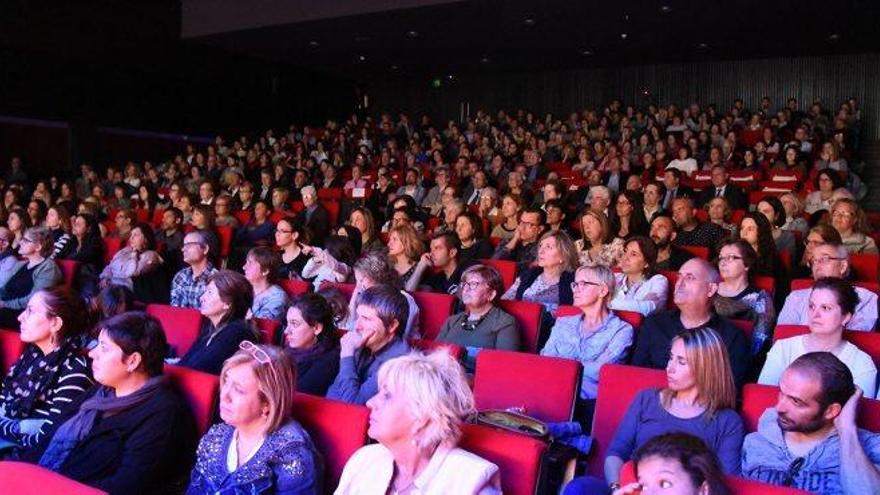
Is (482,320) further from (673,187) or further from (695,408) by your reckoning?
(673,187)

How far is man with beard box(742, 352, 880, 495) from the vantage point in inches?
73.6

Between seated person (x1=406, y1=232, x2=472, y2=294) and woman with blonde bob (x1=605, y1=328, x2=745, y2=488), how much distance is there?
7.58 feet

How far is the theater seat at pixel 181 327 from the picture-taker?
3.37m

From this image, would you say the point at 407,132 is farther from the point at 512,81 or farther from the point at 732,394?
the point at 732,394

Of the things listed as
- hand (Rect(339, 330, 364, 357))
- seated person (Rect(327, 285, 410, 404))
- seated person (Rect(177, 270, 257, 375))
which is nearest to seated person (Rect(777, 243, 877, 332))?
seated person (Rect(327, 285, 410, 404))

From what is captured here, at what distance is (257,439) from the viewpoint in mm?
2023

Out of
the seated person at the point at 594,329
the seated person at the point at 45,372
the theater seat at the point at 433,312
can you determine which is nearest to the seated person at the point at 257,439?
the seated person at the point at 45,372

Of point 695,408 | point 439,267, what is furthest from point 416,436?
point 439,267

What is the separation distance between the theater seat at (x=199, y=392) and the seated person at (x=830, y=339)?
5.57 ft

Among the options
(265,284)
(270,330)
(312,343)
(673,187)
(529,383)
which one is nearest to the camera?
(529,383)

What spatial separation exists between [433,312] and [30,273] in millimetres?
2637

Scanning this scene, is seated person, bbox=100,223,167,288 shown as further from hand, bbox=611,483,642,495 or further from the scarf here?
hand, bbox=611,483,642,495

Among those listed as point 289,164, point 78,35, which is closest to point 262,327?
Answer: point 289,164

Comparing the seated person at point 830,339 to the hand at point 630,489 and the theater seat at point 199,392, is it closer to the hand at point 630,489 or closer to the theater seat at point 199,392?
the hand at point 630,489
